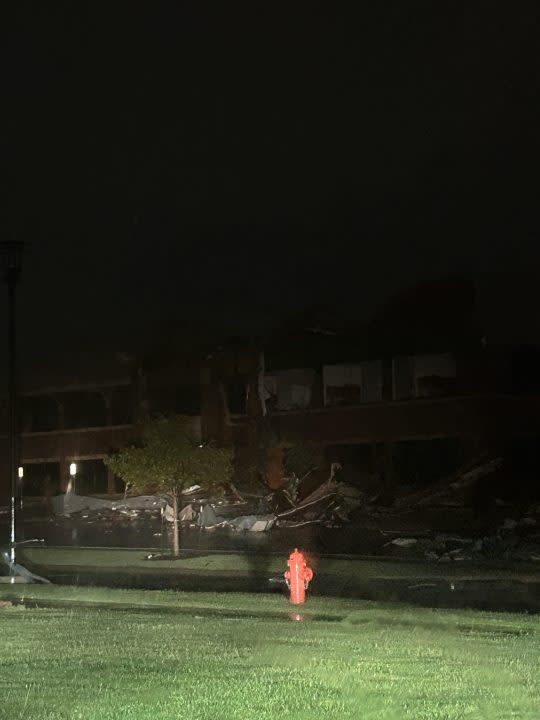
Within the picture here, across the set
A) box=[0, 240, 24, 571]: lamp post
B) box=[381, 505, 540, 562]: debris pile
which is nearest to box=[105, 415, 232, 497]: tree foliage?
box=[0, 240, 24, 571]: lamp post

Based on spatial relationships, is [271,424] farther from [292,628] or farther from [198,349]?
[292,628]

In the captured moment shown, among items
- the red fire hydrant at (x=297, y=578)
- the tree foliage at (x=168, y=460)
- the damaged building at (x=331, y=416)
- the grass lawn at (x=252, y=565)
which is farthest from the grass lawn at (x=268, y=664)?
the damaged building at (x=331, y=416)

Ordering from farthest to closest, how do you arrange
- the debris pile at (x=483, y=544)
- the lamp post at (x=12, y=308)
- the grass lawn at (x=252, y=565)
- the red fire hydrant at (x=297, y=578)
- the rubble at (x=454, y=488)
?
1. the rubble at (x=454, y=488)
2. the debris pile at (x=483, y=544)
3. the grass lawn at (x=252, y=565)
4. the lamp post at (x=12, y=308)
5. the red fire hydrant at (x=297, y=578)

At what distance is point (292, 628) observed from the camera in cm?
1383

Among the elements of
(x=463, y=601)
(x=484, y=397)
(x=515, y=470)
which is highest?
(x=484, y=397)

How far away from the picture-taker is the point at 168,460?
2856 centimetres

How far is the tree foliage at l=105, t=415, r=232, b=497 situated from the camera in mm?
28609

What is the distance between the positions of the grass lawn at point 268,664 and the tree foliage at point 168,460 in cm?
1193

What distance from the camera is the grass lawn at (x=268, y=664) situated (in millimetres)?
8469

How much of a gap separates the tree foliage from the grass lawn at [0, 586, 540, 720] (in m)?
11.9

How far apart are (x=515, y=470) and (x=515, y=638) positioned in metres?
30.9

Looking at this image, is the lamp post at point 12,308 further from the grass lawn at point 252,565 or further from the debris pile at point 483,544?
the debris pile at point 483,544

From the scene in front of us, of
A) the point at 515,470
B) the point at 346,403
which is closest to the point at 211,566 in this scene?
the point at 515,470

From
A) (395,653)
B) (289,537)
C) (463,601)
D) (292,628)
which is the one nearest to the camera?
(395,653)
